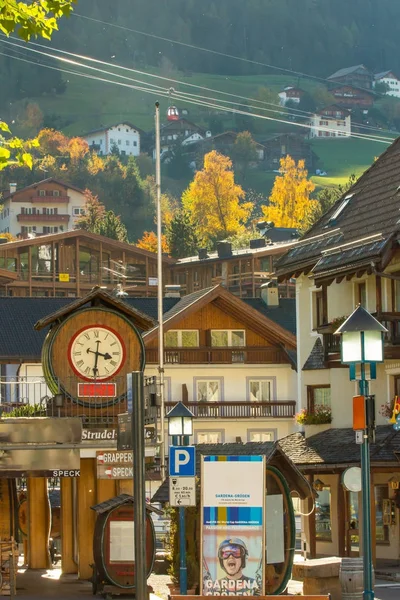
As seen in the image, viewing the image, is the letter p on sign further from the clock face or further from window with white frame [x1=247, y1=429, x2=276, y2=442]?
window with white frame [x1=247, y1=429, x2=276, y2=442]

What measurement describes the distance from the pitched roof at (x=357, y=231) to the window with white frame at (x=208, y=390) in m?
20.0

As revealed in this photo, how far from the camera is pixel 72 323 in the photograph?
32469 millimetres

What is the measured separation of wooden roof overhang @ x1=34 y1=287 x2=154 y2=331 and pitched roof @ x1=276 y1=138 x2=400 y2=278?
35.7 ft

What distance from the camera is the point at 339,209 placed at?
5050cm

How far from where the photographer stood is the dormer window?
49.6 meters

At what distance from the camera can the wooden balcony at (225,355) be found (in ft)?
231

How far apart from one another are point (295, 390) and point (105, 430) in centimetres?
4042

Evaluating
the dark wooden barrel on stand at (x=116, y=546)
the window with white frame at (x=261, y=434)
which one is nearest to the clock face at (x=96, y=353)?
the dark wooden barrel on stand at (x=116, y=546)

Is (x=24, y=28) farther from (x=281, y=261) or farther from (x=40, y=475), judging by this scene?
(x=281, y=261)

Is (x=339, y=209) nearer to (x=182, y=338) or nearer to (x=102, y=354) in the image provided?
(x=102, y=354)

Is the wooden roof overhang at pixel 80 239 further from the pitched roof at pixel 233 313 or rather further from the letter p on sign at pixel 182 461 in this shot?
the letter p on sign at pixel 182 461

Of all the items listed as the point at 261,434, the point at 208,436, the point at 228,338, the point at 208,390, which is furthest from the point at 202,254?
the point at 208,436

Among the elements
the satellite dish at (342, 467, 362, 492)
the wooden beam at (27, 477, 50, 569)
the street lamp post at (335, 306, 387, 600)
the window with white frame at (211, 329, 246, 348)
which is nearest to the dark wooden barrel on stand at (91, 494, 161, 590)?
the wooden beam at (27, 477, 50, 569)

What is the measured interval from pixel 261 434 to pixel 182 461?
45.2 meters
